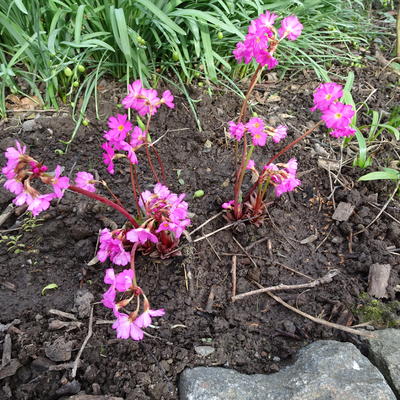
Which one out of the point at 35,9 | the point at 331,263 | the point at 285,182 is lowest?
the point at 331,263

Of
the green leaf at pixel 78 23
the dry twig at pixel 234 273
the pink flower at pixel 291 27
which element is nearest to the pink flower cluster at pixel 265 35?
the pink flower at pixel 291 27

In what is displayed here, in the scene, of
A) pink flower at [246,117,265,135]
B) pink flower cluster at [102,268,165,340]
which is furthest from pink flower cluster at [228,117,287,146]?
pink flower cluster at [102,268,165,340]

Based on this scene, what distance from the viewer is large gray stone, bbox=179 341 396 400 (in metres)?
1.41

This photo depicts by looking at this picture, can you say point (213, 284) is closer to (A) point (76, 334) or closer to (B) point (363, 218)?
(A) point (76, 334)

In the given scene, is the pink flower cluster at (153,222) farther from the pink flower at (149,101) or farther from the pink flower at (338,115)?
the pink flower at (338,115)

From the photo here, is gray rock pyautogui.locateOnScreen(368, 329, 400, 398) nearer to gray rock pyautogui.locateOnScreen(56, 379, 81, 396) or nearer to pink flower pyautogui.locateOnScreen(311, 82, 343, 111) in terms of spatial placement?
pink flower pyautogui.locateOnScreen(311, 82, 343, 111)

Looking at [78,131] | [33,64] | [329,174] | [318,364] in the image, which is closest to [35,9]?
[33,64]

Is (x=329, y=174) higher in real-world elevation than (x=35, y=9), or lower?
lower

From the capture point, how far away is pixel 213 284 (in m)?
1.81

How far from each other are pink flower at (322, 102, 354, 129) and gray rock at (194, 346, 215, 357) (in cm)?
98

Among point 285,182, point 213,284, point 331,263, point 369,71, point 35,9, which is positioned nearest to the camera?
point 285,182

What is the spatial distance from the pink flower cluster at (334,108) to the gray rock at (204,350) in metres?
0.98

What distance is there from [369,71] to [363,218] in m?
1.65

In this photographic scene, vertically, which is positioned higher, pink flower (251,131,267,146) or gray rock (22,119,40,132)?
pink flower (251,131,267,146)
